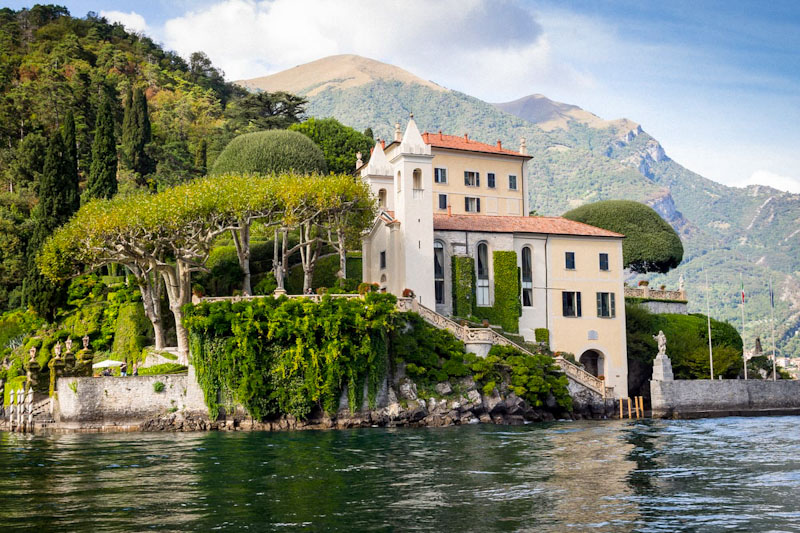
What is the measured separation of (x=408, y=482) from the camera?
2484cm

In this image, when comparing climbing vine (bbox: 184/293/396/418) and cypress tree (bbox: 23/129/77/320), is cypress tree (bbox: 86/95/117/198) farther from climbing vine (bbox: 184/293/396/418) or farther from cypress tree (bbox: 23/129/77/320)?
climbing vine (bbox: 184/293/396/418)

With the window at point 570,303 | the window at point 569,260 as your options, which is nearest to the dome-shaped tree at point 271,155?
the window at point 569,260

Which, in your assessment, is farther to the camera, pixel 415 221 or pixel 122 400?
pixel 415 221

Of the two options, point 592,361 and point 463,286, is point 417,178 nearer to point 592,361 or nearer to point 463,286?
point 463,286

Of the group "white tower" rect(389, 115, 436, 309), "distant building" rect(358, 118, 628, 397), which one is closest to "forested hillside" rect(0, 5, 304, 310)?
"distant building" rect(358, 118, 628, 397)

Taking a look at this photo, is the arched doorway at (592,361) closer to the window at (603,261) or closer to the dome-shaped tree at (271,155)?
the window at (603,261)

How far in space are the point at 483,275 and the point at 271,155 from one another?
20.6 meters

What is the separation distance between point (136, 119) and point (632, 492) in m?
76.8

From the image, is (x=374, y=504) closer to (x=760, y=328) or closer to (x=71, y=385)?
(x=71, y=385)

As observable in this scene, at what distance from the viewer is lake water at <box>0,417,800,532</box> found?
19436mm

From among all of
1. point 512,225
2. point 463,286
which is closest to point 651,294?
point 512,225

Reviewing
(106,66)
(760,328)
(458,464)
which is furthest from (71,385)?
(760,328)

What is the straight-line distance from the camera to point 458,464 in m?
28.7

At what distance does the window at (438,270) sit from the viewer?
54156 millimetres
